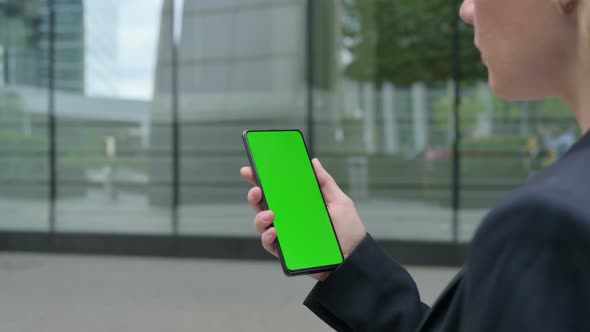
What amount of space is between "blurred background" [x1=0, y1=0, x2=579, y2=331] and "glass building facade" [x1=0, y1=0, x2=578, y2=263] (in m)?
0.02

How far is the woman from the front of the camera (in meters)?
0.54

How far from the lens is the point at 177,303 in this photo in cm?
786

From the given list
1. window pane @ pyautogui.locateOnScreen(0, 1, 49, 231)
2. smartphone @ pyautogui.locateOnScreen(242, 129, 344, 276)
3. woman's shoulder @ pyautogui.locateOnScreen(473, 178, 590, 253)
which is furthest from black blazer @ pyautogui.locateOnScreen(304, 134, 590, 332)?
window pane @ pyautogui.locateOnScreen(0, 1, 49, 231)

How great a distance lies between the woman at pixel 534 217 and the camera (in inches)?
21.4

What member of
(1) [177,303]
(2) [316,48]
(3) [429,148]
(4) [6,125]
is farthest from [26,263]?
(3) [429,148]

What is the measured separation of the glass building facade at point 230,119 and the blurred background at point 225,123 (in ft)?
0.07

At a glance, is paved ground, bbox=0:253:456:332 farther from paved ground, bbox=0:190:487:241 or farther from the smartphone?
the smartphone

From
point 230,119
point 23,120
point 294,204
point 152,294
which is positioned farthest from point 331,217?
point 23,120

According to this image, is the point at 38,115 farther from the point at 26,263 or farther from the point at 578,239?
the point at 578,239

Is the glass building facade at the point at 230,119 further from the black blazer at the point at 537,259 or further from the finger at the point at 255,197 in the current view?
the black blazer at the point at 537,259

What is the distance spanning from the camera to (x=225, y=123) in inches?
456

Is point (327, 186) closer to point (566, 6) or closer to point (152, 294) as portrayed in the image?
point (566, 6)

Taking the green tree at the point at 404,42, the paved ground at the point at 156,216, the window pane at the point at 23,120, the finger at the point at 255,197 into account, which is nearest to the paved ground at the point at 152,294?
the paved ground at the point at 156,216

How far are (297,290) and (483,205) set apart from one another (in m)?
3.49
